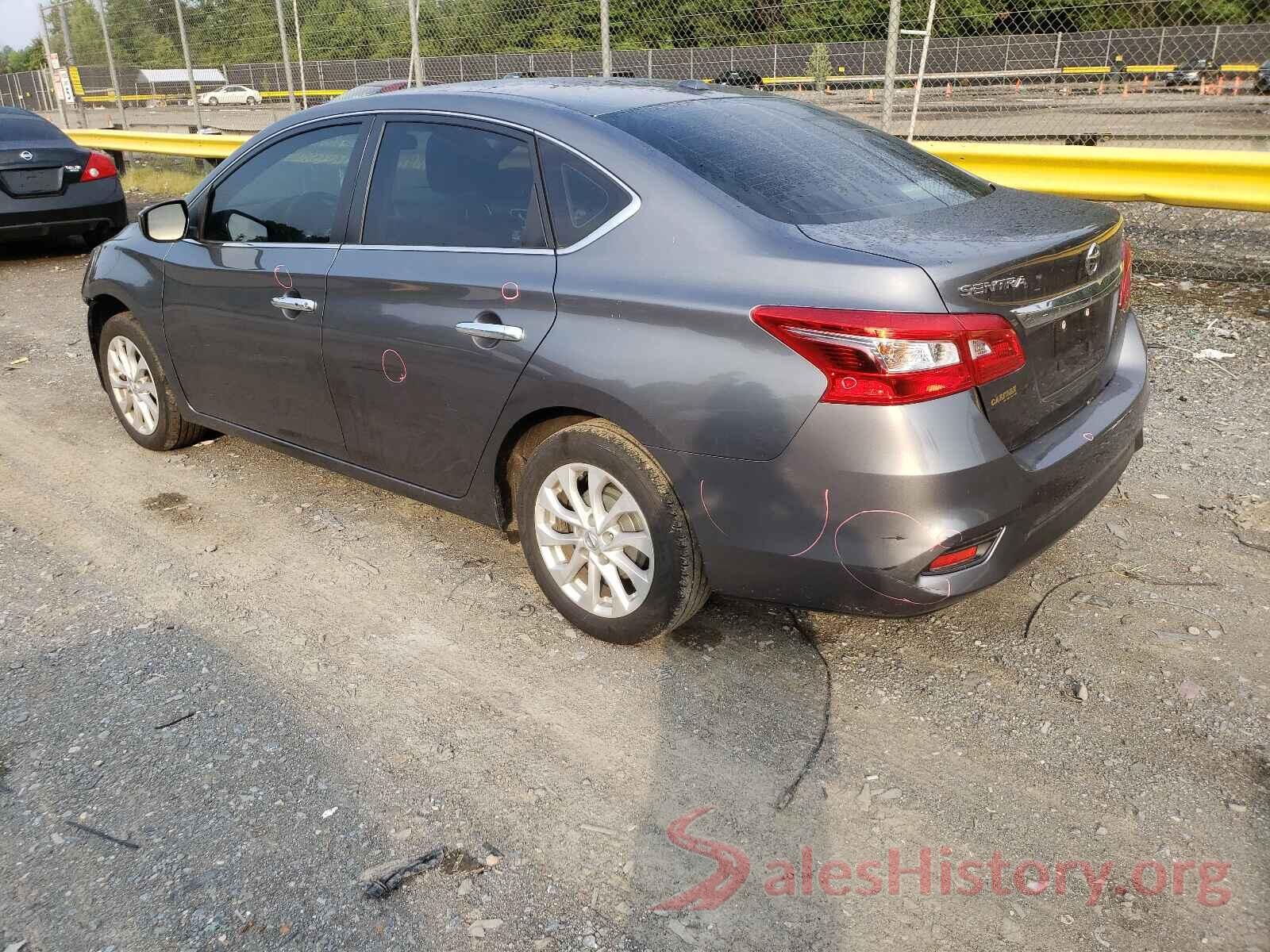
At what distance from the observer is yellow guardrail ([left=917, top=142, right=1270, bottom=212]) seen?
657cm

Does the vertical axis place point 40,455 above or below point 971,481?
below

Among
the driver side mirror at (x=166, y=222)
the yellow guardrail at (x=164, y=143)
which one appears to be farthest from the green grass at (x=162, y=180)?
the driver side mirror at (x=166, y=222)

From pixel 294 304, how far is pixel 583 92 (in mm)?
1357

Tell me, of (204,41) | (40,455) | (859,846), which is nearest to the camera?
(859,846)

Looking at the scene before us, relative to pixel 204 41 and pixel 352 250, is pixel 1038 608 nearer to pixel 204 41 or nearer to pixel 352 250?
pixel 352 250

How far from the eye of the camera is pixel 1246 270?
770 centimetres

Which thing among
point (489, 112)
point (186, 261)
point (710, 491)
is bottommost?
point (710, 491)

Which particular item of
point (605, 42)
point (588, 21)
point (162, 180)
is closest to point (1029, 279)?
point (605, 42)

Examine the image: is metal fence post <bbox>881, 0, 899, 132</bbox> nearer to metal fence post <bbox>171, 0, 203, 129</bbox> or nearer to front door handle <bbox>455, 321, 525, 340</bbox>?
front door handle <bbox>455, 321, 525, 340</bbox>

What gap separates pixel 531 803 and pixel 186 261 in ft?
10.0

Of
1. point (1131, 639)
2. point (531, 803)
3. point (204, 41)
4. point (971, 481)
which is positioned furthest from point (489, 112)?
point (204, 41)

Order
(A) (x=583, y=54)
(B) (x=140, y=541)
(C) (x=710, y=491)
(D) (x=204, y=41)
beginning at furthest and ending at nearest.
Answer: (D) (x=204, y=41)
(A) (x=583, y=54)
(B) (x=140, y=541)
(C) (x=710, y=491)

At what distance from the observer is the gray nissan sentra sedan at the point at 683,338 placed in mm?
2637

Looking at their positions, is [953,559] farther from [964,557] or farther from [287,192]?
[287,192]
